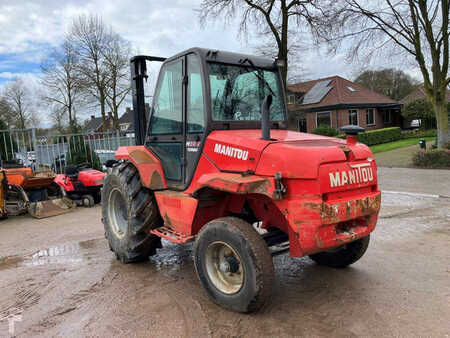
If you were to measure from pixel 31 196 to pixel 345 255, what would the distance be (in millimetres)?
7543

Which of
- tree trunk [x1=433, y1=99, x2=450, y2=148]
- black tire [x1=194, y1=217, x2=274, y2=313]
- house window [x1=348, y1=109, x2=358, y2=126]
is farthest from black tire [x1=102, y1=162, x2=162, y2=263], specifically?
house window [x1=348, y1=109, x2=358, y2=126]

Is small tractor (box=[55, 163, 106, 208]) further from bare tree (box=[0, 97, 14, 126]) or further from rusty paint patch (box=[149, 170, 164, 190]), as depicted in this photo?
bare tree (box=[0, 97, 14, 126])

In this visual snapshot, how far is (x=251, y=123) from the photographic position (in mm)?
3906

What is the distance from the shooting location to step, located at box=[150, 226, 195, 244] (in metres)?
3.68

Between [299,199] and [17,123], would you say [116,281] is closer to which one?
[299,199]

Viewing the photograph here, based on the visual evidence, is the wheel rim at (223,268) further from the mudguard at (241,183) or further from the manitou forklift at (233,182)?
the mudguard at (241,183)

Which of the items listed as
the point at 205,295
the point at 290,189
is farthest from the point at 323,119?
the point at 290,189

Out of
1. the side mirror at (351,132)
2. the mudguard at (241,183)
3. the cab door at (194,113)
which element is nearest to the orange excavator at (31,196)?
the cab door at (194,113)

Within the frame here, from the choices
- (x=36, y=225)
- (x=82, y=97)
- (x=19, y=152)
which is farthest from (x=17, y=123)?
(x=36, y=225)

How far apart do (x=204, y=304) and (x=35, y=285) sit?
7.00 ft

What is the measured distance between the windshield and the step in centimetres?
128

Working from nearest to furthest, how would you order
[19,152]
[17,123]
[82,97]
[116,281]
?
[116,281]
[19,152]
[82,97]
[17,123]

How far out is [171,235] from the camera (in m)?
3.89

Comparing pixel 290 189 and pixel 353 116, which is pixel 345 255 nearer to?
pixel 290 189
